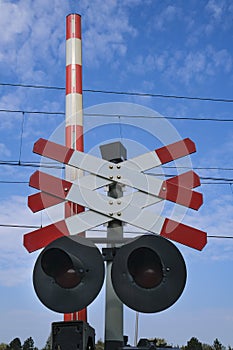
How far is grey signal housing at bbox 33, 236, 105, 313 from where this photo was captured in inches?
84.9

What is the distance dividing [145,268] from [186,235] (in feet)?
1.31

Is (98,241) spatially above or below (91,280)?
above

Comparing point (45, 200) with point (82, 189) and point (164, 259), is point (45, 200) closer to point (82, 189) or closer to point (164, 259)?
point (82, 189)

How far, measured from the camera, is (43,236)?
2570mm

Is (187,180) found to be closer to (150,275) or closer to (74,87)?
(150,275)

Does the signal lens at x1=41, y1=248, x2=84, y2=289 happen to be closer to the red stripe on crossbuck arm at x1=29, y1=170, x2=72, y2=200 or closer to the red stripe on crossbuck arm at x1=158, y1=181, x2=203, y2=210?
the red stripe on crossbuck arm at x1=29, y1=170, x2=72, y2=200

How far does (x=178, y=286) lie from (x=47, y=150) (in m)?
1.12

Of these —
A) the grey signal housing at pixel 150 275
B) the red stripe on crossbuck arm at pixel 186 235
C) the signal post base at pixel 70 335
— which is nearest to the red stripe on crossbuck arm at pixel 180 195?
the red stripe on crossbuck arm at pixel 186 235

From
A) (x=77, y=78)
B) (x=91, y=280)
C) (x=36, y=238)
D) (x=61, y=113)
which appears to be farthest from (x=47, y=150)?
(x=61, y=113)

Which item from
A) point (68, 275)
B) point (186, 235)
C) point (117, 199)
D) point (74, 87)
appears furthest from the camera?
point (74, 87)

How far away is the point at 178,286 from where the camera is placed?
2.10 m

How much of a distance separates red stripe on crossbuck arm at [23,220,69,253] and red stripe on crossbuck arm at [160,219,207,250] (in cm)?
54

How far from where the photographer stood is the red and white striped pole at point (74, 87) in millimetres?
3656

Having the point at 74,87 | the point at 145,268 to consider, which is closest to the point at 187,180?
the point at 145,268
